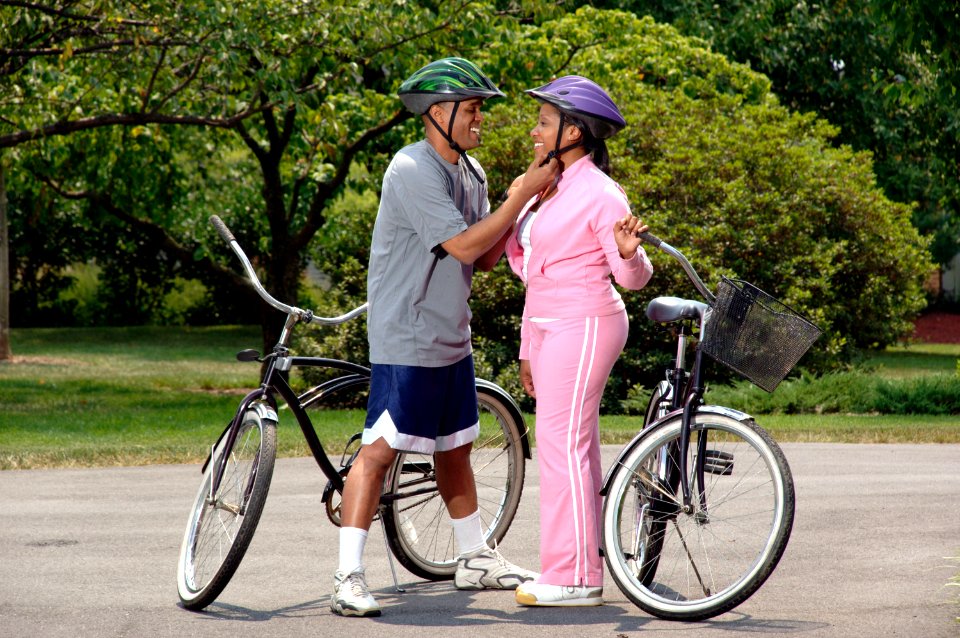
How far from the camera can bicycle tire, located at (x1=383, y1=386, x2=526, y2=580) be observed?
17.7ft

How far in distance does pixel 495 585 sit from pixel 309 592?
0.75m

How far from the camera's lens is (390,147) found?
17703 millimetres

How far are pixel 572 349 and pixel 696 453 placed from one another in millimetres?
580

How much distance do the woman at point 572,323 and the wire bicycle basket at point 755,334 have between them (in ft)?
1.10

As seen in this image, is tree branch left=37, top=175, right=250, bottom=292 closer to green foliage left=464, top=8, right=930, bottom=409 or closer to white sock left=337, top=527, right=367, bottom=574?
green foliage left=464, top=8, right=930, bottom=409

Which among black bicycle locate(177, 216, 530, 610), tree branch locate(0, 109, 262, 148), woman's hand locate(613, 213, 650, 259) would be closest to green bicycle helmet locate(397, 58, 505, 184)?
woman's hand locate(613, 213, 650, 259)

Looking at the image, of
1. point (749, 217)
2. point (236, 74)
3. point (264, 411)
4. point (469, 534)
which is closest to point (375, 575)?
point (469, 534)

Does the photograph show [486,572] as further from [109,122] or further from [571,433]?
[109,122]

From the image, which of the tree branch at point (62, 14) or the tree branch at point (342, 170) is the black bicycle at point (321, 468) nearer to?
the tree branch at point (62, 14)

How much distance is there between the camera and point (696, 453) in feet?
15.5

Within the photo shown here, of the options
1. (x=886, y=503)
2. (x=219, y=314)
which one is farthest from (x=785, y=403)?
(x=219, y=314)

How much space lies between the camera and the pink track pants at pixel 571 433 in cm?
477

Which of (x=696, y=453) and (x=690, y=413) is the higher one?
(x=690, y=413)

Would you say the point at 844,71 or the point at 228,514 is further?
the point at 844,71
